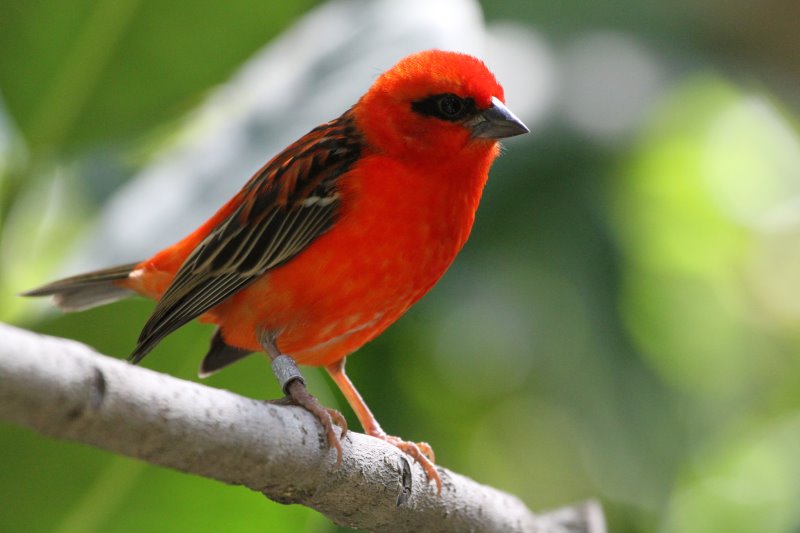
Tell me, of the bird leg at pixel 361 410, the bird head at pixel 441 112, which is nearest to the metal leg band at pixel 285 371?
the bird leg at pixel 361 410

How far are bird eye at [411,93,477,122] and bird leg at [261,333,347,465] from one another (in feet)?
3.12

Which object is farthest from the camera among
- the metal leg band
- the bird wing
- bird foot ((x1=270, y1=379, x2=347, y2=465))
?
the bird wing

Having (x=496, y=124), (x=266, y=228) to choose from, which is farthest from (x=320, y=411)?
(x=496, y=124)

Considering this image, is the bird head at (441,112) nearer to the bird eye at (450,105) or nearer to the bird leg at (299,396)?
the bird eye at (450,105)

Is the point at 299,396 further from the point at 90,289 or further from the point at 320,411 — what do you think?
the point at 90,289

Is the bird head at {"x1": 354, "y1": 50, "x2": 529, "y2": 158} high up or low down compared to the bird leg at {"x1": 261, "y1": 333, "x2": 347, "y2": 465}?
up

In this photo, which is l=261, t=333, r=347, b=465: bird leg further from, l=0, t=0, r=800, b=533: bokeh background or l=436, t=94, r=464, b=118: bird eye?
l=436, t=94, r=464, b=118: bird eye

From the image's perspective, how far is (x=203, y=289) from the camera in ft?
12.5

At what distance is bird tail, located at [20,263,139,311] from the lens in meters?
4.14

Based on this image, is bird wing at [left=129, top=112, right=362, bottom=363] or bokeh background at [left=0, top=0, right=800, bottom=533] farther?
bokeh background at [left=0, top=0, right=800, bottom=533]

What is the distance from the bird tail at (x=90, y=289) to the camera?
414 cm

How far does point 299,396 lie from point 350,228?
0.73m

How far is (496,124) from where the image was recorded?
12.5 feet

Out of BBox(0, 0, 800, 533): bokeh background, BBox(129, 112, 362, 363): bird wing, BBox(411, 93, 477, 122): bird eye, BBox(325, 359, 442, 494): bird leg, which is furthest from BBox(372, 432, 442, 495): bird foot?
BBox(411, 93, 477, 122): bird eye
